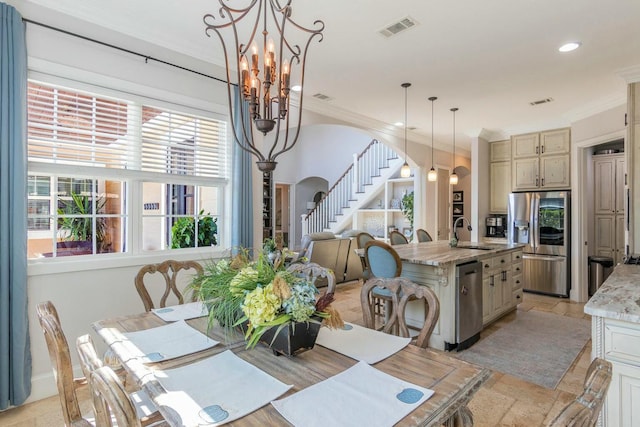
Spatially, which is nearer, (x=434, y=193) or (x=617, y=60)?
(x=617, y=60)

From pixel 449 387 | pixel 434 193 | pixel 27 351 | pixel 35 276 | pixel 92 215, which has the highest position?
pixel 434 193

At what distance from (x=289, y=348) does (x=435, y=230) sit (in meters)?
6.29

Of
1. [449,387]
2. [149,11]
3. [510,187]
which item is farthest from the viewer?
[510,187]

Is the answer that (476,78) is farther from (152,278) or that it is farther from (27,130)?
(27,130)

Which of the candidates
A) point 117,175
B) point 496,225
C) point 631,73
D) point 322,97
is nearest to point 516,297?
point 496,225

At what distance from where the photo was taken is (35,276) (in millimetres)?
2555

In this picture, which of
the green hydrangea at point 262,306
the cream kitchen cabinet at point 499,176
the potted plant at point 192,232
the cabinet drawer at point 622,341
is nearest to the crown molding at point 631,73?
the cream kitchen cabinet at point 499,176

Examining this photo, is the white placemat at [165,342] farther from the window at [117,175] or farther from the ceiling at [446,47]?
the ceiling at [446,47]

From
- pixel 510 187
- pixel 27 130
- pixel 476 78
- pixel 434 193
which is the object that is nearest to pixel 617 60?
pixel 476 78

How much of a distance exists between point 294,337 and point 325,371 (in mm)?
175

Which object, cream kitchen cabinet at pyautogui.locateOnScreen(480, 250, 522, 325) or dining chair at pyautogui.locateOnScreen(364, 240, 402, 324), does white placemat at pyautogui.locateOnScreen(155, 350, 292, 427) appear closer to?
dining chair at pyautogui.locateOnScreen(364, 240, 402, 324)

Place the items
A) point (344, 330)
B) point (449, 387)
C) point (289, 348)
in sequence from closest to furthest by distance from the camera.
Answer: point (449, 387) → point (289, 348) → point (344, 330)

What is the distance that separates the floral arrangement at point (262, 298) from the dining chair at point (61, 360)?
54 cm

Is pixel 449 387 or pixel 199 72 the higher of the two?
pixel 199 72
